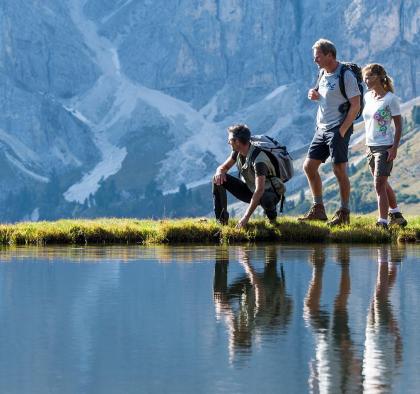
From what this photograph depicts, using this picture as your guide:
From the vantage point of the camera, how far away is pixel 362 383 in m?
7.58

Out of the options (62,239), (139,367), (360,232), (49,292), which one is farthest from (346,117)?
(139,367)

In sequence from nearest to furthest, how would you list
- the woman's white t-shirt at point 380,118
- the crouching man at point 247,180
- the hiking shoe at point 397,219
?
the crouching man at point 247,180 < the woman's white t-shirt at point 380,118 < the hiking shoe at point 397,219

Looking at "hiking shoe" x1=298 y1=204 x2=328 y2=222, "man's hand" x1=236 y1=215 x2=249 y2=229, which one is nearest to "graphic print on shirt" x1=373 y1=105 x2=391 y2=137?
"hiking shoe" x1=298 y1=204 x2=328 y2=222

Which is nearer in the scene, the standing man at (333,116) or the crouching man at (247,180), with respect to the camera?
the crouching man at (247,180)

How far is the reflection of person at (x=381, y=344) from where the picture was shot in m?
7.72

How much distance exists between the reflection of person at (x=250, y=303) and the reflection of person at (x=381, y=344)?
0.81m

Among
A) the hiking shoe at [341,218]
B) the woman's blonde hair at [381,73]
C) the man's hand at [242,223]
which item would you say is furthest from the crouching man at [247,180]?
the woman's blonde hair at [381,73]

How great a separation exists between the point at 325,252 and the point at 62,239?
5533 mm

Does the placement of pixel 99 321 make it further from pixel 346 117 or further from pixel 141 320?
pixel 346 117

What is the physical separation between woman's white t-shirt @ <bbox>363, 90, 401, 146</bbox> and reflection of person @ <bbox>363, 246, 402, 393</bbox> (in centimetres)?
903

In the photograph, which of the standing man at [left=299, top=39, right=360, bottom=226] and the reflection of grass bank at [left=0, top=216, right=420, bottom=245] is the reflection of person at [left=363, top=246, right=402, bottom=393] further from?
the standing man at [left=299, top=39, right=360, bottom=226]

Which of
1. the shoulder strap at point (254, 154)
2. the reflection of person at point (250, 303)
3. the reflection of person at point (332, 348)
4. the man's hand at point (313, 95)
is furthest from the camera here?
the man's hand at point (313, 95)

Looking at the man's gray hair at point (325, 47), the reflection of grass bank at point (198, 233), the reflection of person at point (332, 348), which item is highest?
the man's gray hair at point (325, 47)

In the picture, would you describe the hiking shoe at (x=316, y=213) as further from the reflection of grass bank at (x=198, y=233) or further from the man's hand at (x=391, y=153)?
the man's hand at (x=391, y=153)
